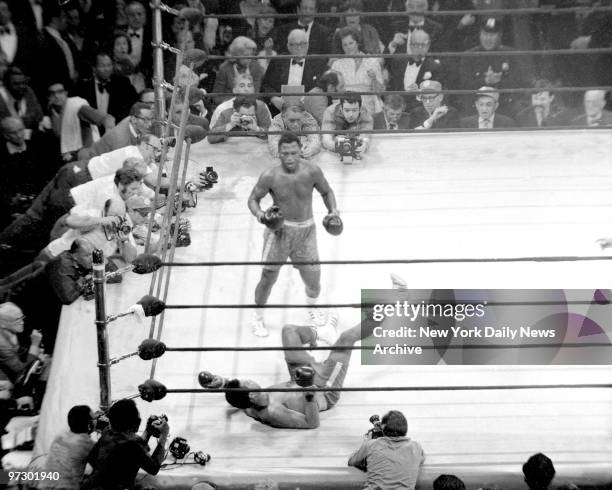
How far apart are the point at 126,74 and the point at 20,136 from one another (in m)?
0.94

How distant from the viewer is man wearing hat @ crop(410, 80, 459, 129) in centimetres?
662

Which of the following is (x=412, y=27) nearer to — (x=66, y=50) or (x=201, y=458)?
(x=66, y=50)

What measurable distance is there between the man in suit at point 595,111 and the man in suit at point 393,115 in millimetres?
1130

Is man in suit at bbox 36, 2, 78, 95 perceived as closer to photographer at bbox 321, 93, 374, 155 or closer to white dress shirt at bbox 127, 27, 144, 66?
white dress shirt at bbox 127, 27, 144, 66

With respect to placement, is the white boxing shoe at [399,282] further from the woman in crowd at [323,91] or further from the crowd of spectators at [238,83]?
the woman in crowd at [323,91]

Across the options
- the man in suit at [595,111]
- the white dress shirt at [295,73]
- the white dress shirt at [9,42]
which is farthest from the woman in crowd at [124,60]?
the man in suit at [595,111]

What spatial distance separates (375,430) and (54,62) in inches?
154

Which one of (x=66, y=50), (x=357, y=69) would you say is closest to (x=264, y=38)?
(x=357, y=69)

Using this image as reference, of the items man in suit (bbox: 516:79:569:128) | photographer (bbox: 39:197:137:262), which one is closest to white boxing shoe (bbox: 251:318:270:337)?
photographer (bbox: 39:197:137:262)

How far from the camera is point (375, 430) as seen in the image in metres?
4.38

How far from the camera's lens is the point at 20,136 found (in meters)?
6.42

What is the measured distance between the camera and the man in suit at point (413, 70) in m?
6.91

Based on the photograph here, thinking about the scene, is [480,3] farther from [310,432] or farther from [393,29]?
[310,432]

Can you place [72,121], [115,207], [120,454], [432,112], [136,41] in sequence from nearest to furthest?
[120,454]
[115,207]
[432,112]
[72,121]
[136,41]
